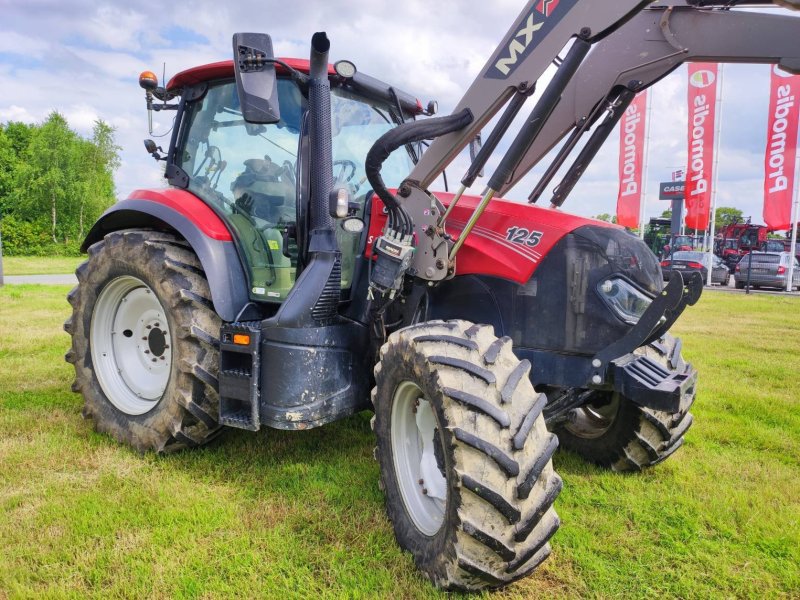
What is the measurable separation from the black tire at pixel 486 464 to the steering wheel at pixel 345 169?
4.63ft

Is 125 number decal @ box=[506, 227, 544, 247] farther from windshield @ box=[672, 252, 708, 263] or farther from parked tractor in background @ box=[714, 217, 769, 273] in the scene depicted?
parked tractor in background @ box=[714, 217, 769, 273]

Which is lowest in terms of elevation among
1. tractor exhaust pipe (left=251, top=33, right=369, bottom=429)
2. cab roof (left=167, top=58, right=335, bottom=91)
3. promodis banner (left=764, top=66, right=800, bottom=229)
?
tractor exhaust pipe (left=251, top=33, right=369, bottom=429)

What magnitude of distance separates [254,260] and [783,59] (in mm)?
2959

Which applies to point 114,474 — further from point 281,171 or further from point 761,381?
point 761,381

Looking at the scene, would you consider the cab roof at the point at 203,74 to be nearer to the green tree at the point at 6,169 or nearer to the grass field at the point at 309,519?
the grass field at the point at 309,519

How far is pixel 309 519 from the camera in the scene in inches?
116

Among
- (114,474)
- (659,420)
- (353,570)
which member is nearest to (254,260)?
(114,474)

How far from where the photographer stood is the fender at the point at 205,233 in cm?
351

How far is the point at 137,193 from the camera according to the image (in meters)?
4.11

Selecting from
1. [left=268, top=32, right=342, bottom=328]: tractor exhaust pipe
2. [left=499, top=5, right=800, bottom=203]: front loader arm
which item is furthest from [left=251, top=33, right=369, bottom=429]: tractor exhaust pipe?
[left=499, top=5, right=800, bottom=203]: front loader arm

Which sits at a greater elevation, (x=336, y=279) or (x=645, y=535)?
(x=336, y=279)

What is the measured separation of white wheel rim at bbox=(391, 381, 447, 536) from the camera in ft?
9.02

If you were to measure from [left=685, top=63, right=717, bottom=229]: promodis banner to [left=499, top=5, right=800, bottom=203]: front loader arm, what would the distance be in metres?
16.2

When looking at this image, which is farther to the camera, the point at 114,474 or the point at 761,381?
the point at 761,381
